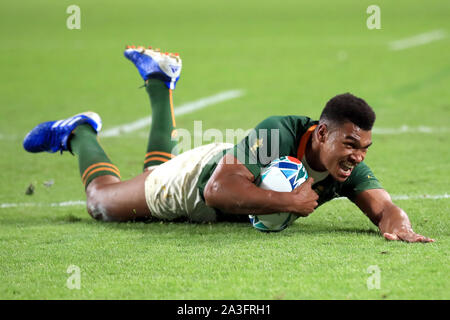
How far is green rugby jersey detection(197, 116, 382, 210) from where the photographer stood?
15.6 feet

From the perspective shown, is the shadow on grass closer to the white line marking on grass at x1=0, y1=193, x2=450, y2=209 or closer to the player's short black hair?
the white line marking on grass at x1=0, y1=193, x2=450, y2=209

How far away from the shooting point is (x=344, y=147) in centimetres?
464

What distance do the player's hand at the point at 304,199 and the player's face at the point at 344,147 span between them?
177 millimetres

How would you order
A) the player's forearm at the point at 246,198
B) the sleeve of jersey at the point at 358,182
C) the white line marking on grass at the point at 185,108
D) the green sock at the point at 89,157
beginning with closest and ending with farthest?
the player's forearm at the point at 246,198
the sleeve of jersey at the point at 358,182
the green sock at the point at 89,157
the white line marking on grass at the point at 185,108

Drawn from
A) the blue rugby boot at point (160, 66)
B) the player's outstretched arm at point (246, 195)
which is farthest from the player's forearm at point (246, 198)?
the blue rugby boot at point (160, 66)

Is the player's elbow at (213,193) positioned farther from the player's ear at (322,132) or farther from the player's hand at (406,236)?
the player's hand at (406,236)

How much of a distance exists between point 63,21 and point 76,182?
14206mm

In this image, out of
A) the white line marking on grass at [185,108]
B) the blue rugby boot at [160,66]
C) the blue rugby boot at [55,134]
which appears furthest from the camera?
the white line marking on grass at [185,108]

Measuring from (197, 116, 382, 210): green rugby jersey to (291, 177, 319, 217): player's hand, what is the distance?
22cm

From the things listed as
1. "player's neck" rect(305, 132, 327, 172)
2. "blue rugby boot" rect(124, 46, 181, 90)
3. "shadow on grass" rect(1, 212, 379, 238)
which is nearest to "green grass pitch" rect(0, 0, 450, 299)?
"shadow on grass" rect(1, 212, 379, 238)

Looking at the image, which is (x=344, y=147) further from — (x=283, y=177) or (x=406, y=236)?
(x=406, y=236)

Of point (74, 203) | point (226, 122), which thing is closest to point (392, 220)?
point (74, 203)

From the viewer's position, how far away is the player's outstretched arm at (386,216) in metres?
4.70

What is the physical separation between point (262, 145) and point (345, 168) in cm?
53
